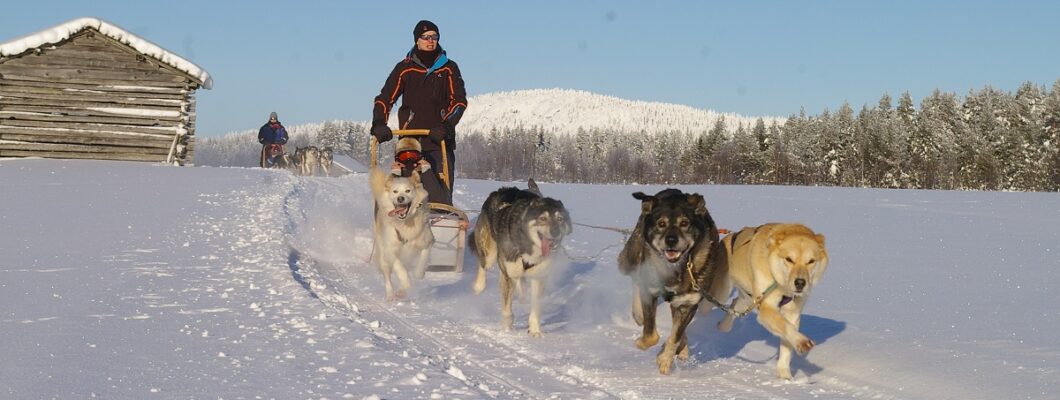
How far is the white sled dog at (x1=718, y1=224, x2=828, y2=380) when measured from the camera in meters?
5.07

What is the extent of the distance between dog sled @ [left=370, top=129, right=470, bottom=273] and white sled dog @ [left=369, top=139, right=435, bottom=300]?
640 millimetres

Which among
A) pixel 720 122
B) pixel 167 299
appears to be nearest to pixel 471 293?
pixel 167 299

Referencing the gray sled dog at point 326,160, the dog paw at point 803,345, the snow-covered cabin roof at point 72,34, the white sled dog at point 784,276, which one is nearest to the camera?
the dog paw at point 803,345

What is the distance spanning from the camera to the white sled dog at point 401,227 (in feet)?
27.8

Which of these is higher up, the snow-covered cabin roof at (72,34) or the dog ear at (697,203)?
the snow-covered cabin roof at (72,34)

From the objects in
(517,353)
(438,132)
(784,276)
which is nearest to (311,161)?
(438,132)

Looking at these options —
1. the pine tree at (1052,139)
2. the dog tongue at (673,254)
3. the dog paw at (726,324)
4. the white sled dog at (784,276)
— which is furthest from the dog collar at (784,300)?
the pine tree at (1052,139)

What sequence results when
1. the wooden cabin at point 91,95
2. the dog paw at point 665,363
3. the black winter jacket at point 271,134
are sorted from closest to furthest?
the dog paw at point 665,363, the wooden cabin at point 91,95, the black winter jacket at point 271,134

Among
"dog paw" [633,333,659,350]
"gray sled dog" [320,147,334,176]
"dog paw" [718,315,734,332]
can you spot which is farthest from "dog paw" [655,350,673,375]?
"gray sled dog" [320,147,334,176]

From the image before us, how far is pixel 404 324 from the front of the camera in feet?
Answer: 22.6

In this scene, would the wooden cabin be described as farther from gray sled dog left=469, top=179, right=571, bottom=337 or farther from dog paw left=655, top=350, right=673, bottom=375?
dog paw left=655, top=350, right=673, bottom=375

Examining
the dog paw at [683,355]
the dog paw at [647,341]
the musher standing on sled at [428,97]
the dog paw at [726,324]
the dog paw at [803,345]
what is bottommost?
the dog paw at [683,355]

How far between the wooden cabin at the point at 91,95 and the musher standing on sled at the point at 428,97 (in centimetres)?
1725

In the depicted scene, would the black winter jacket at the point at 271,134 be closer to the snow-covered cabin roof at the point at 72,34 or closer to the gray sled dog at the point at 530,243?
the snow-covered cabin roof at the point at 72,34
